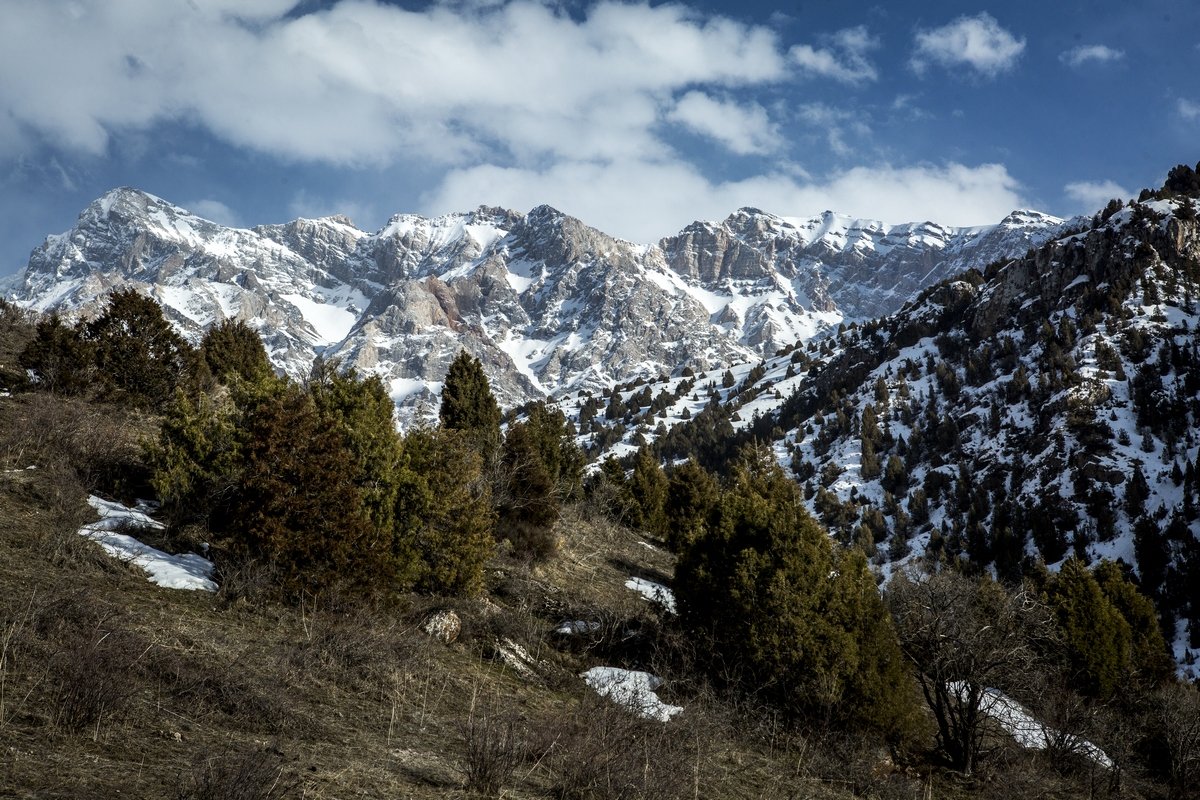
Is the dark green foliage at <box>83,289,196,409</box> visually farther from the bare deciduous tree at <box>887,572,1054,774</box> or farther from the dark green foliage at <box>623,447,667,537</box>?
the dark green foliage at <box>623,447,667,537</box>

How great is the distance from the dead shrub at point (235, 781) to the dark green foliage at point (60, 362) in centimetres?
1819

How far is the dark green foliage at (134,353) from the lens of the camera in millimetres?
20578

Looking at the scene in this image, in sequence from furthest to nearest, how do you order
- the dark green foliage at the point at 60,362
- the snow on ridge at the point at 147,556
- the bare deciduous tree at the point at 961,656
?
1. the dark green foliage at the point at 60,362
2. the bare deciduous tree at the point at 961,656
3. the snow on ridge at the point at 147,556

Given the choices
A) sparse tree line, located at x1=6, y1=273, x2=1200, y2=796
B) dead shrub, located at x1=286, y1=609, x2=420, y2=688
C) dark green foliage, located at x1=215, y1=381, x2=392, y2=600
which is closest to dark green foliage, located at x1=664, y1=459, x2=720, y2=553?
sparse tree line, located at x1=6, y1=273, x2=1200, y2=796

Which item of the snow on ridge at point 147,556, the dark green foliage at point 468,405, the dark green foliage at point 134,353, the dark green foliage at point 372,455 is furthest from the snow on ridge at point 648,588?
the dark green foliage at point 134,353

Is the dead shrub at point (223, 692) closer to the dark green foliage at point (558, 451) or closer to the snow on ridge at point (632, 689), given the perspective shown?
the snow on ridge at point (632, 689)

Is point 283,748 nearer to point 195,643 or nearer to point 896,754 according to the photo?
point 195,643

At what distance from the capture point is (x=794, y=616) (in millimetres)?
13578

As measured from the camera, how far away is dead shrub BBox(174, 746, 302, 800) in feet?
14.9

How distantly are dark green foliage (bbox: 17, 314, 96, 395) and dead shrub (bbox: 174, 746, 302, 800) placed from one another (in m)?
18.2

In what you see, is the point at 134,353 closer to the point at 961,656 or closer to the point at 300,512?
the point at 300,512

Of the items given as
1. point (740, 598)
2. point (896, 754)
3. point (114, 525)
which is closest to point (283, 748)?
point (114, 525)

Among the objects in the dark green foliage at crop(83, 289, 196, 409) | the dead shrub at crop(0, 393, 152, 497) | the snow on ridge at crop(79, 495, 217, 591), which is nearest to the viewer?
the snow on ridge at crop(79, 495, 217, 591)

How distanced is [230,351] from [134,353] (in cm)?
785
